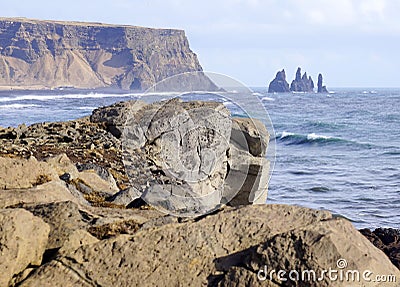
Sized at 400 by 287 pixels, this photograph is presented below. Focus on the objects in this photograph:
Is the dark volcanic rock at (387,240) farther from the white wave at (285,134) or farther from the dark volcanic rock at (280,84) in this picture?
the dark volcanic rock at (280,84)

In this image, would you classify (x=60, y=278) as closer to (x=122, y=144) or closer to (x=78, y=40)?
(x=122, y=144)

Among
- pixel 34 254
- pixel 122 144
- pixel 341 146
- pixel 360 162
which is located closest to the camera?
pixel 34 254

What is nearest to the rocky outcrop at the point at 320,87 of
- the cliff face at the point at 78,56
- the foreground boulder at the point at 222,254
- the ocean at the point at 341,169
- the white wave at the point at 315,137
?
the cliff face at the point at 78,56

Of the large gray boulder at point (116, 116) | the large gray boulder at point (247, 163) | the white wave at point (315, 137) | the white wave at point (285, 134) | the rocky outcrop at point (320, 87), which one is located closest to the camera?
the large gray boulder at point (247, 163)

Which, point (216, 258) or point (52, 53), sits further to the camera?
point (52, 53)

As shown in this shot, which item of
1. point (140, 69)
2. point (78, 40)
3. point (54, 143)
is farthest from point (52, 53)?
point (54, 143)

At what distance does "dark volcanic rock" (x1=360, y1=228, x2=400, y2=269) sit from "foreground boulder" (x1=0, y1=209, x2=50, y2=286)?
7912mm

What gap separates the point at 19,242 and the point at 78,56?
196732 millimetres

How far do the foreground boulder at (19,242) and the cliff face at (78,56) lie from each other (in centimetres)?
17180

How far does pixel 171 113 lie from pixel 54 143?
3.88 meters

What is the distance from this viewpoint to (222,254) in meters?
5.05

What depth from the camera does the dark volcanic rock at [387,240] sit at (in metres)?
11.9

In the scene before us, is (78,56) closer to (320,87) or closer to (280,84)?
(280,84)

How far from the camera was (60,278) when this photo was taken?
4.85 meters
